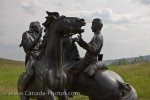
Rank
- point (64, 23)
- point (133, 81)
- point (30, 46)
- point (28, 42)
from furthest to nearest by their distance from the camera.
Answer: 1. point (133, 81)
2. point (28, 42)
3. point (30, 46)
4. point (64, 23)

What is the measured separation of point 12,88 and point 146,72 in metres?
8.19

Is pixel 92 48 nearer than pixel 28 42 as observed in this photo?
No

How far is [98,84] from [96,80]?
10 centimetres

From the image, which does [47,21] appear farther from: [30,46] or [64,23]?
[30,46]

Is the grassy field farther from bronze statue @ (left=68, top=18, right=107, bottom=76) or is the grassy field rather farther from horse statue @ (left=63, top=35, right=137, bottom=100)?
bronze statue @ (left=68, top=18, right=107, bottom=76)

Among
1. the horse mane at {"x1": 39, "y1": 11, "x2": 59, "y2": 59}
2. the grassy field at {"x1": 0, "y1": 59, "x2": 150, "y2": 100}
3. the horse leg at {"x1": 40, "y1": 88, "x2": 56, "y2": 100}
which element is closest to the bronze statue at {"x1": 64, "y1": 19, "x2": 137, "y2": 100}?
the horse mane at {"x1": 39, "y1": 11, "x2": 59, "y2": 59}

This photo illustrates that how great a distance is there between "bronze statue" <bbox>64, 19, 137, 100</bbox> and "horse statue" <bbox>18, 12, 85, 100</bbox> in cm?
110

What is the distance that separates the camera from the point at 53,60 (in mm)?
6879

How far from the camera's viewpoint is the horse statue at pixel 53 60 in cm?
673

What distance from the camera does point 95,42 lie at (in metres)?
8.05

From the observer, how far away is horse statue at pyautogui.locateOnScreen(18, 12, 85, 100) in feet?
22.1

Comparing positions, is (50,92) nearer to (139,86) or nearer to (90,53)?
(90,53)

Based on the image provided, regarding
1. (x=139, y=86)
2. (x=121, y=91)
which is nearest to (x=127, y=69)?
(x=139, y=86)

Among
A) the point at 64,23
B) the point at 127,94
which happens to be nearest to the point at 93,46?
the point at 127,94
